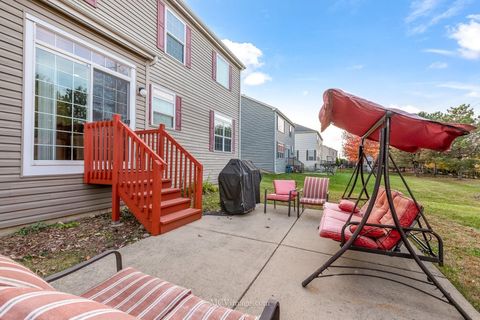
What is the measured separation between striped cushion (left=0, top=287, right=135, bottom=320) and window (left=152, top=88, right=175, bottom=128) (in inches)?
258

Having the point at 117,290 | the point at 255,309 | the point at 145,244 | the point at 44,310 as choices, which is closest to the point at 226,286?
the point at 255,309

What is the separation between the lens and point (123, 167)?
14.7 ft

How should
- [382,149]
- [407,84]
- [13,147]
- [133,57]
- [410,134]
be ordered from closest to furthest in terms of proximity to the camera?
[382,149], [410,134], [13,147], [133,57], [407,84]

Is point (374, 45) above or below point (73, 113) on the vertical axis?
above

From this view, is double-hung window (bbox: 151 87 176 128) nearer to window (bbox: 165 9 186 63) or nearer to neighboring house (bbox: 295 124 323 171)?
window (bbox: 165 9 186 63)

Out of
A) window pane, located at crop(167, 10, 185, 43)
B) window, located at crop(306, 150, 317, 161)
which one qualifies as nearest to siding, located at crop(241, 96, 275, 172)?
window pane, located at crop(167, 10, 185, 43)

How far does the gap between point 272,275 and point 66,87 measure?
16.6ft

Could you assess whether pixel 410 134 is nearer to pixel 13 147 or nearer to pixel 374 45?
pixel 13 147

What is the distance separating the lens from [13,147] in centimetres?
361

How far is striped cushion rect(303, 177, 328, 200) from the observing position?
581 centimetres

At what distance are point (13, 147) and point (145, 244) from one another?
2746 millimetres

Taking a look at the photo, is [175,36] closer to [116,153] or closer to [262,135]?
[116,153]

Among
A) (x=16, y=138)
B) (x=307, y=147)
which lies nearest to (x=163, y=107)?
(x=16, y=138)

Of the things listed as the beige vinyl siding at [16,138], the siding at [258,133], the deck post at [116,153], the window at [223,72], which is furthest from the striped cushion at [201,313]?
the siding at [258,133]
